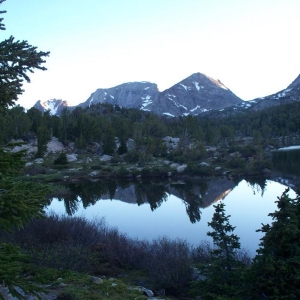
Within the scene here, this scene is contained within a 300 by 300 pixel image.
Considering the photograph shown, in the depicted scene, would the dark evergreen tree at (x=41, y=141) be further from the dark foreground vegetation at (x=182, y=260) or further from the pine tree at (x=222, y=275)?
the pine tree at (x=222, y=275)

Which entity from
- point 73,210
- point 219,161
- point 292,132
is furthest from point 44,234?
point 292,132

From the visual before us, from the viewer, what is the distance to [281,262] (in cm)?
560

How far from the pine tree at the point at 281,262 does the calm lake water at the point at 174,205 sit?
28.7ft

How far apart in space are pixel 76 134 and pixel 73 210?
153 ft

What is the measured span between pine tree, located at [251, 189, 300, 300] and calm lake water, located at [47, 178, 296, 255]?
8.76 m

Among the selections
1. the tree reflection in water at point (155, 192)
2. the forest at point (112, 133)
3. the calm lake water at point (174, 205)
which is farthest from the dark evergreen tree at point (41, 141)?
the calm lake water at point (174, 205)

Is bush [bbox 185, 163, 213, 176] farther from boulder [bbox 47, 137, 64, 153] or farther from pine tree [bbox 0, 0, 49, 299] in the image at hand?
pine tree [bbox 0, 0, 49, 299]

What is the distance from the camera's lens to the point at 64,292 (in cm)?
698

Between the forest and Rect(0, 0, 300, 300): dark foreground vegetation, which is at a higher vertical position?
the forest

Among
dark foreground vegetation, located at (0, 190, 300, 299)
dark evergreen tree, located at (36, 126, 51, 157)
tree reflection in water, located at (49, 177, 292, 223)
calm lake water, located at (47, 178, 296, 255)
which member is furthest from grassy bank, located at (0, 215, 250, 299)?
dark evergreen tree, located at (36, 126, 51, 157)

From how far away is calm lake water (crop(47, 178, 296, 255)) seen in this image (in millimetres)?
18766

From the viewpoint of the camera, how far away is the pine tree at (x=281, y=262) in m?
5.52

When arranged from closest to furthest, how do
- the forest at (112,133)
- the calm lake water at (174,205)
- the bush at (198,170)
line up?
1. the calm lake water at (174,205)
2. the bush at (198,170)
3. the forest at (112,133)

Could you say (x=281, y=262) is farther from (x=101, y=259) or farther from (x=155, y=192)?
(x=155, y=192)
